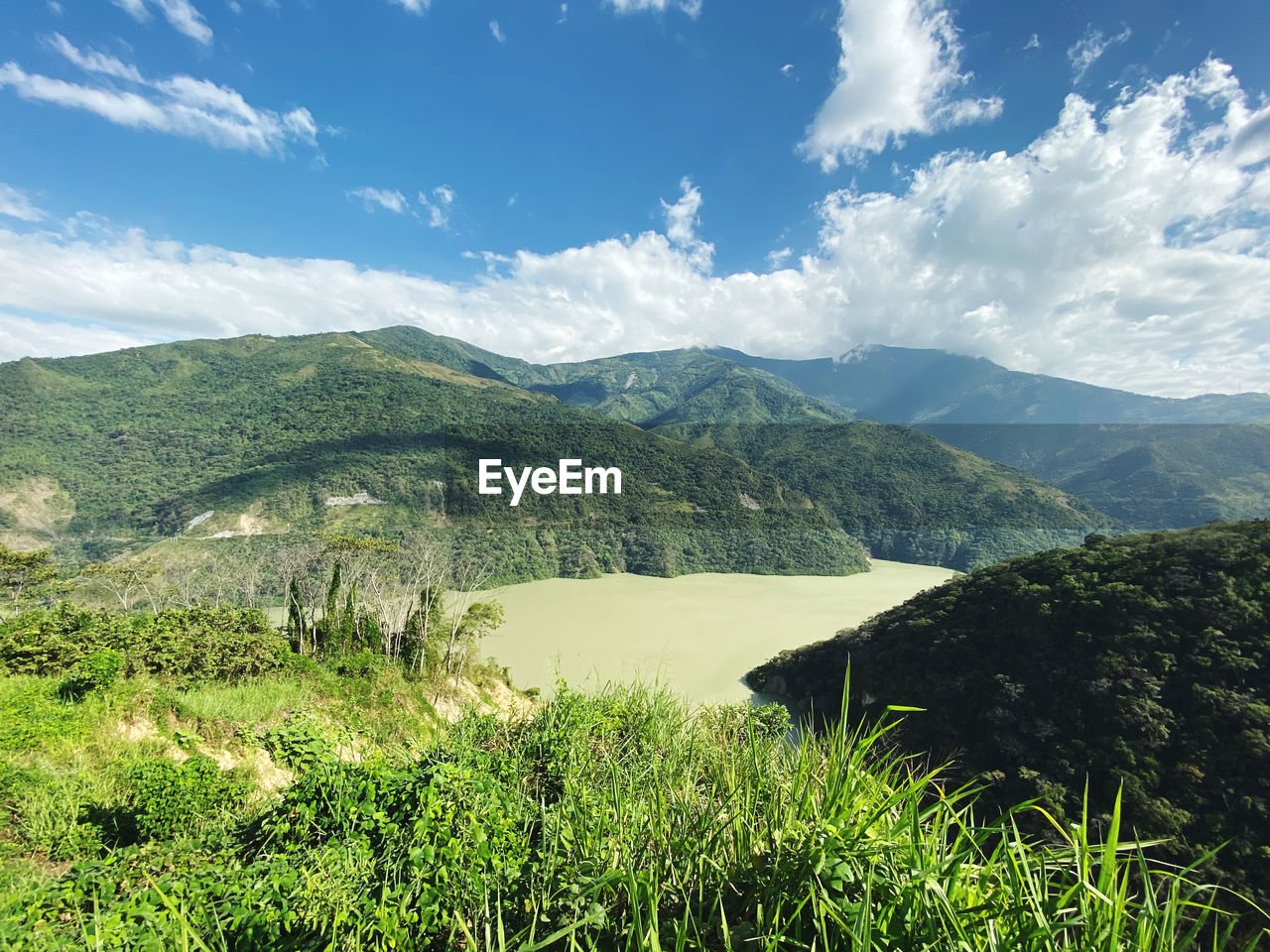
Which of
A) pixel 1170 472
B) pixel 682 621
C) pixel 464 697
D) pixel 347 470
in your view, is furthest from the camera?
pixel 1170 472

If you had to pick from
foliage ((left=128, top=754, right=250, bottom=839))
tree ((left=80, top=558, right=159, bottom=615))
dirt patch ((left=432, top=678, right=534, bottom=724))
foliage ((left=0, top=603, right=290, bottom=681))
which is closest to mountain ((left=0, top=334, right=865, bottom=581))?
tree ((left=80, top=558, right=159, bottom=615))

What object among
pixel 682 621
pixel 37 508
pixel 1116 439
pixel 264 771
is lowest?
pixel 682 621

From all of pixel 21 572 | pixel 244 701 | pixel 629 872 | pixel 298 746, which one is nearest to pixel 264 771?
pixel 244 701

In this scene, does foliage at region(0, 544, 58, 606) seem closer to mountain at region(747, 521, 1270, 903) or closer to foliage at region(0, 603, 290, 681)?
foliage at region(0, 603, 290, 681)

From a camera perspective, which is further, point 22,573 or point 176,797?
point 22,573

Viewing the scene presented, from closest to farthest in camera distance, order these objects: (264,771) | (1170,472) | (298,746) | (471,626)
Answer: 1. (298,746)
2. (264,771)
3. (471,626)
4. (1170,472)

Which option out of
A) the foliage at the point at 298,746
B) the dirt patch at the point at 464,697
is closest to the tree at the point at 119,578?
the dirt patch at the point at 464,697

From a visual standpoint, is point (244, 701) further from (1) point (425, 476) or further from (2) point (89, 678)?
(1) point (425, 476)

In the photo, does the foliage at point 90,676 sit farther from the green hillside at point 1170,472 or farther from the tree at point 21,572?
the green hillside at point 1170,472

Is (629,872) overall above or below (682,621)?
above
